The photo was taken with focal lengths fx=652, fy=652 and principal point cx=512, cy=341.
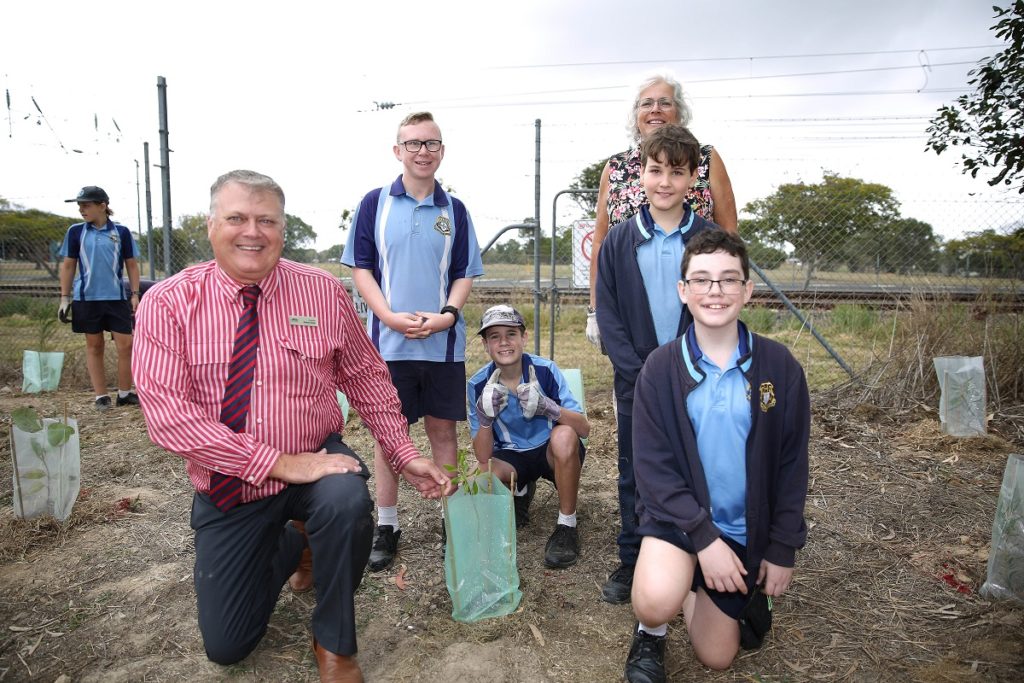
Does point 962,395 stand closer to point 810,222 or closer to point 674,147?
point 674,147

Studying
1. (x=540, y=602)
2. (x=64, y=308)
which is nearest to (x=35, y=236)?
(x=64, y=308)

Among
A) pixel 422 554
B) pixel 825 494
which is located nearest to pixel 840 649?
pixel 825 494

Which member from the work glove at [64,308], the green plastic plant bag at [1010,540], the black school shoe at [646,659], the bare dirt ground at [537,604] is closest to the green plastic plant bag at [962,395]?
the bare dirt ground at [537,604]

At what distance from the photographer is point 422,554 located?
3.08 m

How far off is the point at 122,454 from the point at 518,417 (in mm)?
2960

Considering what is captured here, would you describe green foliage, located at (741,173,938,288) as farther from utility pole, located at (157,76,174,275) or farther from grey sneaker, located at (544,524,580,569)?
utility pole, located at (157,76,174,275)

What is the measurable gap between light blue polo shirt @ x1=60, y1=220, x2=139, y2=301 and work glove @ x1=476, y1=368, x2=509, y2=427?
4142 mm

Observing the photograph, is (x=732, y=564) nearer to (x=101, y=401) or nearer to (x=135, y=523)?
(x=135, y=523)

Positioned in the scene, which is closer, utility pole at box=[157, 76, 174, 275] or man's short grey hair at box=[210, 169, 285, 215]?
man's short grey hair at box=[210, 169, 285, 215]

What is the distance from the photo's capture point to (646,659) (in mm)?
2164

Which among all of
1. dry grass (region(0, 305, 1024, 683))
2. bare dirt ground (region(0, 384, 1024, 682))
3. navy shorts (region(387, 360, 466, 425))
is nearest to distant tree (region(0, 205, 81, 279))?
dry grass (region(0, 305, 1024, 683))

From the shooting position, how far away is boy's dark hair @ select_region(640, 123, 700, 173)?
2.39 meters

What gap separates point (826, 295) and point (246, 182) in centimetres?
Answer: 987

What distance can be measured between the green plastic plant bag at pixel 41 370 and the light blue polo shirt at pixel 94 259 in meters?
1.05
